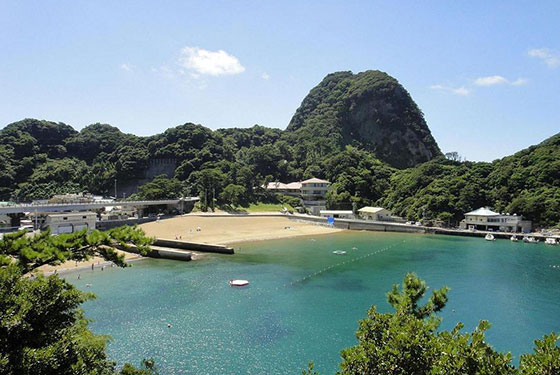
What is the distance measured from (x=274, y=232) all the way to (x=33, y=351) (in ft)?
191

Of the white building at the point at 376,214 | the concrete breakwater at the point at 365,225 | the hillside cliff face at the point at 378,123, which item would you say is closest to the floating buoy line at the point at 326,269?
the concrete breakwater at the point at 365,225

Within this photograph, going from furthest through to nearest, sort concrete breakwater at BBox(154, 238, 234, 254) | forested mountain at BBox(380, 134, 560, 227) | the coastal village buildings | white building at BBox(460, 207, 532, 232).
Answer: the coastal village buildings
forested mountain at BBox(380, 134, 560, 227)
white building at BBox(460, 207, 532, 232)
concrete breakwater at BBox(154, 238, 234, 254)

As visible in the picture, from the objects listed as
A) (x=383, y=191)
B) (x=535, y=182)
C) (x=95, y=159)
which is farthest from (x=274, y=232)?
(x=95, y=159)

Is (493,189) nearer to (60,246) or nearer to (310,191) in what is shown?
(310,191)

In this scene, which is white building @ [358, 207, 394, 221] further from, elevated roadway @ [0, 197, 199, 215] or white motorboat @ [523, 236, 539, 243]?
elevated roadway @ [0, 197, 199, 215]

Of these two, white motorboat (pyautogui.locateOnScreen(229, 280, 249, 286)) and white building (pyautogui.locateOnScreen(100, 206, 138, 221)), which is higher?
white building (pyautogui.locateOnScreen(100, 206, 138, 221))

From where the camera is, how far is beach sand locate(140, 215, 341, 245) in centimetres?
5802

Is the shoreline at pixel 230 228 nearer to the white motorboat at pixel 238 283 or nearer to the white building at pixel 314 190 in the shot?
the white building at pixel 314 190

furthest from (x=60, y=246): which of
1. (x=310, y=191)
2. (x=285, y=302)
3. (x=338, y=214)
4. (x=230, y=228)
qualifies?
(x=310, y=191)

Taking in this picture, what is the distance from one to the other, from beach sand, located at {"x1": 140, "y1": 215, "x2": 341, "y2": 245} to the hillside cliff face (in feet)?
192

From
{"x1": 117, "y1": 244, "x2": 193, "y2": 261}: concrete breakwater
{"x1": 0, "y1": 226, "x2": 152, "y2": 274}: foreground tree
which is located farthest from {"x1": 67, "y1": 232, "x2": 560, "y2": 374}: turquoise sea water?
{"x1": 0, "y1": 226, "x2": 152, "y2": 274}: foreground tree

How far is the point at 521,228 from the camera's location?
6519cm

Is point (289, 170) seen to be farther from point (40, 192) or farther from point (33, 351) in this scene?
point (33, 351)

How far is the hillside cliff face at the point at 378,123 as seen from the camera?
130875mm
